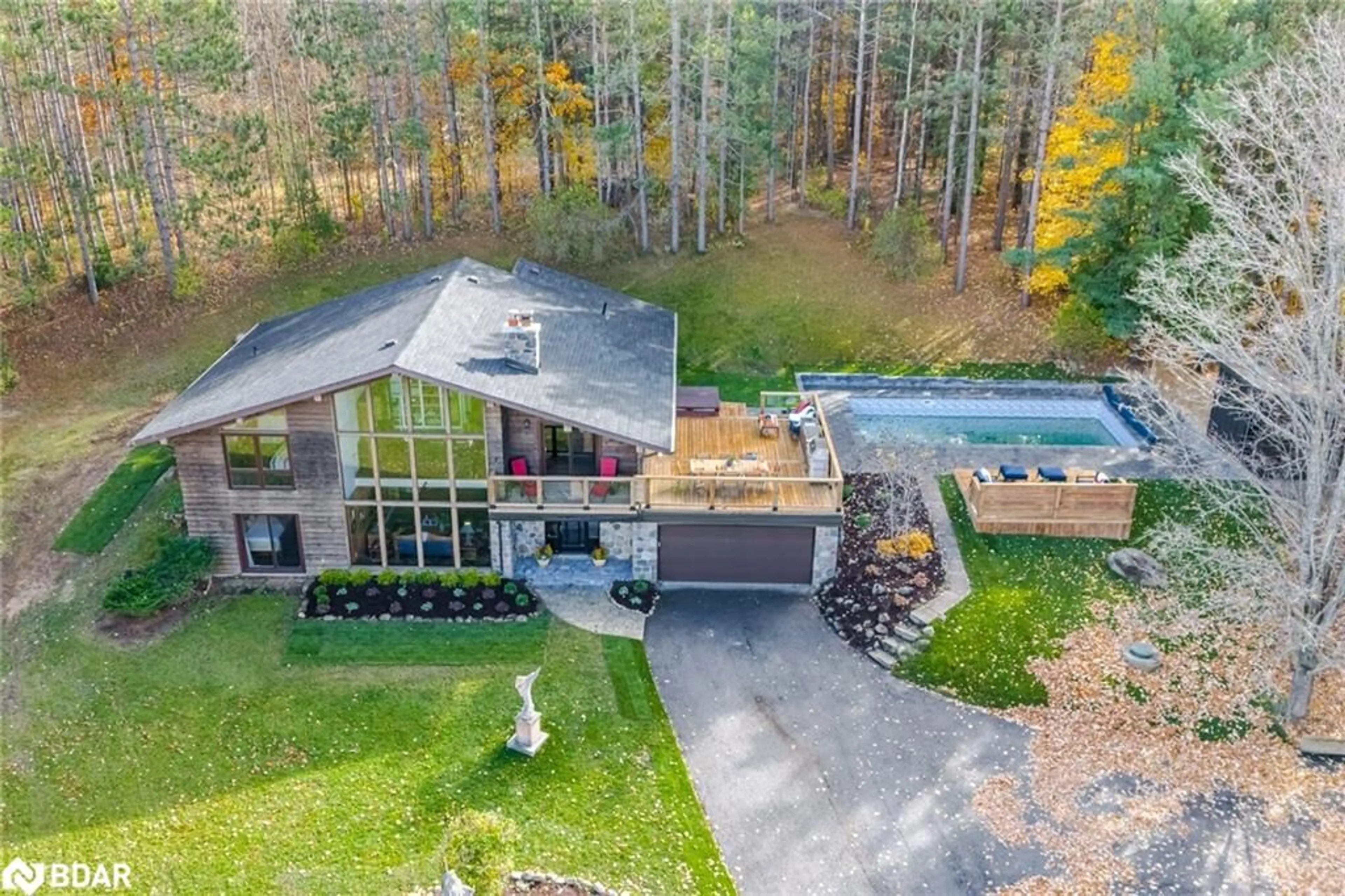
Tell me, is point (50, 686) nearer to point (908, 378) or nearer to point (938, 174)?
point (908, 378)

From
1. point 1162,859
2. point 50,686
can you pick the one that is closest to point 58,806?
point 50,686

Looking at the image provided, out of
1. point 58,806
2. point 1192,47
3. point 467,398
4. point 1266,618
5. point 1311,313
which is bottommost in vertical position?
point 58,806

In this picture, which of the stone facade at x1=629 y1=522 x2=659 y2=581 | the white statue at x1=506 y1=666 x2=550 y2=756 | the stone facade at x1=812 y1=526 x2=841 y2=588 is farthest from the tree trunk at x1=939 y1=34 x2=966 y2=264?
the white statue at x1=506 y1=666 x2=550 y2=756

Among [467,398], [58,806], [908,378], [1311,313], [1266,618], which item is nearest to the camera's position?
[1311,313]

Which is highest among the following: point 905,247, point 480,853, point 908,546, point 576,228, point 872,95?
point 872,95

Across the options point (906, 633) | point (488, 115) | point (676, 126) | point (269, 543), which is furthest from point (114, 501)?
point (676, 126)

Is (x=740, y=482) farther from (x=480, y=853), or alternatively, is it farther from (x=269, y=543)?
(x=269, y=543)
